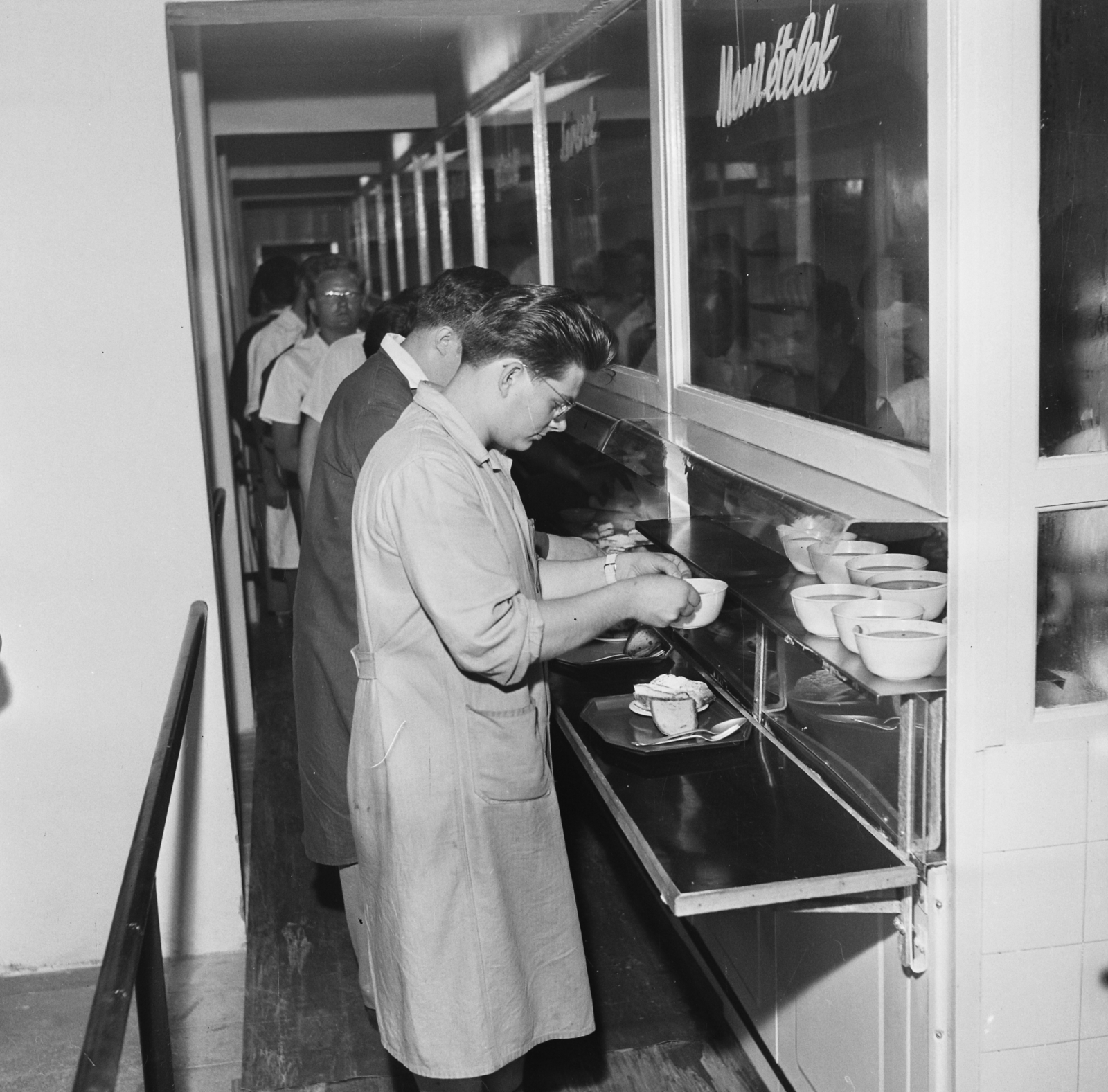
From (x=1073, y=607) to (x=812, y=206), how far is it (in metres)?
0.86

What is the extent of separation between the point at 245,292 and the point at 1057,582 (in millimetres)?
13439

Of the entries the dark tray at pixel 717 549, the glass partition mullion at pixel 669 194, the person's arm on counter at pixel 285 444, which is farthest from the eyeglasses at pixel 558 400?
the person's arm on counter at pixel 285 444

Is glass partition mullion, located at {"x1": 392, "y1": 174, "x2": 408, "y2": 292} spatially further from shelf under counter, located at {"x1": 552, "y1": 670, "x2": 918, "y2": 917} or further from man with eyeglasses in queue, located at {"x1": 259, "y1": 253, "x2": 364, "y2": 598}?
shelf under counter, located at {"x1": 552, "y1": 670, "x2": 918, "y2": 917}

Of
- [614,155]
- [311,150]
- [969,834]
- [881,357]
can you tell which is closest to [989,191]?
[881,357]

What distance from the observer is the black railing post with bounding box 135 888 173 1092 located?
175 centimetres

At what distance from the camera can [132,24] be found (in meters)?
2.89

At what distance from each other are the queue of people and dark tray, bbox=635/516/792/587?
381 mm

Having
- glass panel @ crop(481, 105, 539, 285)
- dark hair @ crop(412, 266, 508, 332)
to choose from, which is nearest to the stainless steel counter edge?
dark hair @ crop(412, 266, 508, 332)

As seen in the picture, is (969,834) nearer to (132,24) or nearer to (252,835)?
(132,24)

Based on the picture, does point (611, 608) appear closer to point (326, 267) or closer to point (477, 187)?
point (326, 267)

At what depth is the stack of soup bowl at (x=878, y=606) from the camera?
1774 millimetres

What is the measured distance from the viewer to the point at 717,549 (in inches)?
102

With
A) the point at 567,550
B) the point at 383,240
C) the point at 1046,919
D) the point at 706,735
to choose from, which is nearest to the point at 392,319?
the point at 567,550

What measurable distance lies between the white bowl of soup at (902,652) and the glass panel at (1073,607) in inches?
5.2
